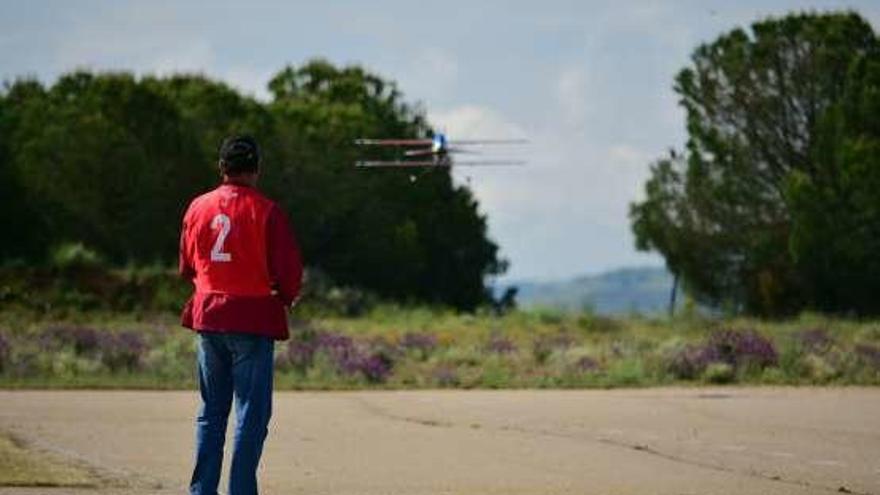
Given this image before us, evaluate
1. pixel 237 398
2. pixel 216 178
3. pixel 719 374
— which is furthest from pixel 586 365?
pixel 216 178

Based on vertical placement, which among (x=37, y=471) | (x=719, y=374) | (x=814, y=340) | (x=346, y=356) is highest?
(x=814, y=340)

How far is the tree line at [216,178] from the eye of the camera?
193 feet

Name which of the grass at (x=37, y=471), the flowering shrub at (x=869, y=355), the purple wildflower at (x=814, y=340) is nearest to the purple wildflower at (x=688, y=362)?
the purple wildflower at (x=814, y=340)

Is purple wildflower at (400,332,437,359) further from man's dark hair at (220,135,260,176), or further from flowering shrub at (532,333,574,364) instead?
man's dark hair at (220,135,260,176)

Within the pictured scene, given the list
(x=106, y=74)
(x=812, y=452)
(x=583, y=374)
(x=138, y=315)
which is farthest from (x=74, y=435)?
(x=106, y=74)

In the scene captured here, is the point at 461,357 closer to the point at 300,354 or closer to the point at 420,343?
the point at 420,343

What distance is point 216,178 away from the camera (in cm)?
6319

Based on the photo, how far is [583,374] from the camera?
24.7 metres

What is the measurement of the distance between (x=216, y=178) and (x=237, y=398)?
54.3 m

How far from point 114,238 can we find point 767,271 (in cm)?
2159

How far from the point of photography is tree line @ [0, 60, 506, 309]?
58.9 metres

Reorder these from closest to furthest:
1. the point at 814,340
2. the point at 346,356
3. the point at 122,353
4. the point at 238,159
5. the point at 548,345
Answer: the point at 238,159
the point at 346,356
the point at 122,353
the point at 814,340
the point at 548,345

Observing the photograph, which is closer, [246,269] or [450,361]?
[246,269]

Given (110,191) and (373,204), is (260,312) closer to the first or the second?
(110,191)
